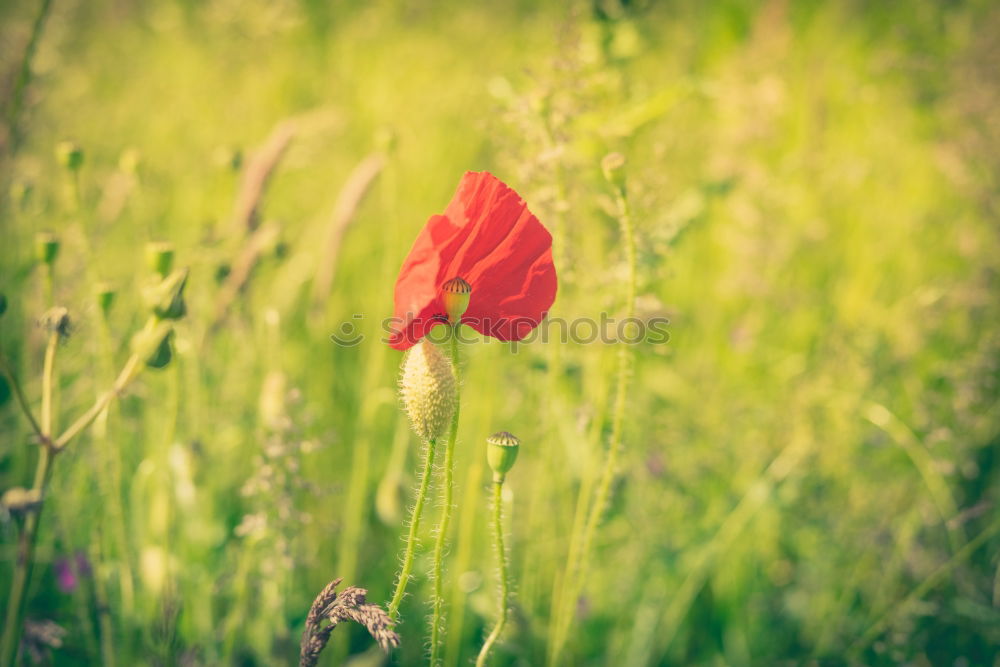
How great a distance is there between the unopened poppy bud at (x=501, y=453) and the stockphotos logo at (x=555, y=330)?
153 millimetres

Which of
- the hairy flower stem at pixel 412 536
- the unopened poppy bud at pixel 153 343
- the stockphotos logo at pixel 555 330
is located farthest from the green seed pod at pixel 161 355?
the hairy flower stem at pixel 412 536

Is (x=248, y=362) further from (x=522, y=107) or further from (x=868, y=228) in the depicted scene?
(x=868, y=228)

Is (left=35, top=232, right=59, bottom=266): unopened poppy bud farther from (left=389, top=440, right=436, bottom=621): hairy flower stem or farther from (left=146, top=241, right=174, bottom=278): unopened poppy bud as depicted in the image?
(left=389, top=440, right=436, bottom=621): hairy flower stem

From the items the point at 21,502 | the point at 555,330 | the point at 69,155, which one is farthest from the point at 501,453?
the point at 69,155

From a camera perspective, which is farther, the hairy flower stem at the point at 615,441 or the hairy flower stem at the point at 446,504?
the hairy flower stem at the point at 615,441

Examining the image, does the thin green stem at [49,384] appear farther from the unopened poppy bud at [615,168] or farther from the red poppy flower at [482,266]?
the unopened poppy bud at [615,168]

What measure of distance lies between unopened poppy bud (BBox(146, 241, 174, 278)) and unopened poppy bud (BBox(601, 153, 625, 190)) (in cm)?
76

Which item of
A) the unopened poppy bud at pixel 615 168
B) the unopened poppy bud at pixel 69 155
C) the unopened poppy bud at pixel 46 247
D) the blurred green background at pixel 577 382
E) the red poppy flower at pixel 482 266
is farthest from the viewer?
the blurred green background at pixel 577 382

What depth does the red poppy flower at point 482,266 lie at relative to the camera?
0.86 metres

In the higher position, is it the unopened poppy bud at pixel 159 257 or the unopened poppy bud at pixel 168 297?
the unopened poppy bud at pixel 159 257

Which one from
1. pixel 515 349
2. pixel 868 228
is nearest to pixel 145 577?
pixel 515 349

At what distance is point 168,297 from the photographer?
104 cm

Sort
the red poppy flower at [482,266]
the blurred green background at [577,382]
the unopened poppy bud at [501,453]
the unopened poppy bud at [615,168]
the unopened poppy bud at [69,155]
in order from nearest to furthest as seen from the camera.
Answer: the red poppy flower at [482,266] → the unopened poppy bud at [501,453] → the unopened poppy bud at [615,168] → the unopened poppy bud at [69,155] → the blurred green background at [577,382]

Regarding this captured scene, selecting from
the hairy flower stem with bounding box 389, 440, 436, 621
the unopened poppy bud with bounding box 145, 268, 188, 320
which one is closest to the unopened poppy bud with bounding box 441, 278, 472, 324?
the hairy flower stem with bounding box 389, 440, 436, 621
